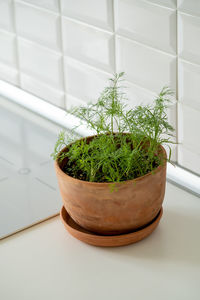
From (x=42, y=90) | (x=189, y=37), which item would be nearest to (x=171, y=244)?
(x=189, y=37)

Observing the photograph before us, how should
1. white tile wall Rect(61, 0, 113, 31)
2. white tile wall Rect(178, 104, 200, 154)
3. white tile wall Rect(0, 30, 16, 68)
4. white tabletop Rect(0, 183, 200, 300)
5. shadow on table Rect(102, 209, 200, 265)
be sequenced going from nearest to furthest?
white tabletop Rect(0, 183, 200, 300)
shadow on table Rect(102, 209, 200, 265)
white tile wall Rect(178, 104, 200, 154)
white tile wall Rect(61, 0, 113, 31)
white tile wall Rect(0, 30, 16, 68)

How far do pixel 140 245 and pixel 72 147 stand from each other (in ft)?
1.21

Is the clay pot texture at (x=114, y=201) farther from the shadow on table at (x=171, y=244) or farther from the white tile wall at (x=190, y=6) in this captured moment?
the white tile wall at (x=190, y=6)

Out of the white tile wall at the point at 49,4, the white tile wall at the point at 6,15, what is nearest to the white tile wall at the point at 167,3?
the white tile wall at the point at 49,4

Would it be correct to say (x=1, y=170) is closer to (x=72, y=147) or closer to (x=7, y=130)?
(x=7, y=130)

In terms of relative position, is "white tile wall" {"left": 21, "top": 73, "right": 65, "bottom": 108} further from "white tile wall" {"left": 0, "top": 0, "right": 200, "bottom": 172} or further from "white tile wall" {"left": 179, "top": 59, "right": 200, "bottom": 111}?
"white tile wall" {"left": 179, "top": 59, "right": 200, "bottom": 111}

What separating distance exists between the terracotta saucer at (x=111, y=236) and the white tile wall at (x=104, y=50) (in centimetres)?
39

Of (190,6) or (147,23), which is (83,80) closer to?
(147,23)

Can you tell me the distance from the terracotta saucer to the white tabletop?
0.03m

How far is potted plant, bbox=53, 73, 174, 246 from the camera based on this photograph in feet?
5.15

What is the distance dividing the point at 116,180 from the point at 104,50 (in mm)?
738

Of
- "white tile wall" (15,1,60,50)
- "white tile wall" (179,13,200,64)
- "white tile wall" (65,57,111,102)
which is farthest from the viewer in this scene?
→ "white tile wall" (15,1,60,50)

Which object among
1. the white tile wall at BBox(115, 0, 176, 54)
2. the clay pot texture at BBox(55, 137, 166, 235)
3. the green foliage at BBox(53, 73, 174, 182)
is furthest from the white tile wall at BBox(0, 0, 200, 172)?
the clay pot texture at BBox(55, 137, 166, 235)

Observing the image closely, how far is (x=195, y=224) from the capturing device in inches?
70.4
